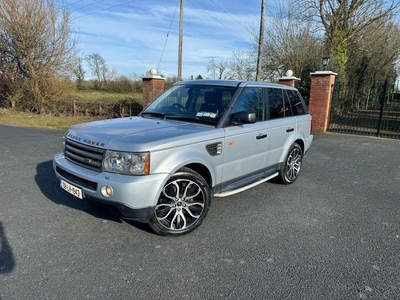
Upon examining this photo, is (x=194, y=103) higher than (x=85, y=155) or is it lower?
higher

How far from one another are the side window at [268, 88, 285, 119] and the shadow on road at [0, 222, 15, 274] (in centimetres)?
381

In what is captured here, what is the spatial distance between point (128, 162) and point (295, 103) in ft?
12.1

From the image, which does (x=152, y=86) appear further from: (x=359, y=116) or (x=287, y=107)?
(x=359, y=116)

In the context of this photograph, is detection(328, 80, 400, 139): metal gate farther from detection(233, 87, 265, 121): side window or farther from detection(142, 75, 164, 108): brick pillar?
detection(233, 87, 265, 121): side window

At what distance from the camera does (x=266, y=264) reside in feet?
9.16

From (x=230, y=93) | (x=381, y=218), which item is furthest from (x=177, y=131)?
(x=381, y=218)

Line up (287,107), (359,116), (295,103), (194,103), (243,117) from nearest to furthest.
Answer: (243,117) → (194,103) → (287,107) → (295,103) → (359,116)

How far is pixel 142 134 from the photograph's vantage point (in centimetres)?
318

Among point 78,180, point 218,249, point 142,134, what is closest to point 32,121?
point 78,180

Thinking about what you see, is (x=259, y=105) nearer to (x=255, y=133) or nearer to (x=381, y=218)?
(x=255, y=133)

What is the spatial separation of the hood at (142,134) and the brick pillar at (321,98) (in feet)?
31.1

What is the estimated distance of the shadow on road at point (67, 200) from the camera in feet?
12.0

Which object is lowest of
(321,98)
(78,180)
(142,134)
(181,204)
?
(181,204)

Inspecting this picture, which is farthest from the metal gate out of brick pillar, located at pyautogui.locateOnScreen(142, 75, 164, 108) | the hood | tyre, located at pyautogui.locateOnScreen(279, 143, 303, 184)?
the hood
